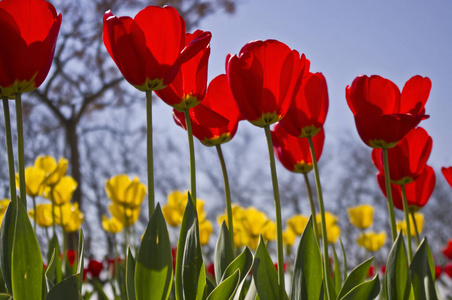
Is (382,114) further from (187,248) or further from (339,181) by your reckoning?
(339,181)

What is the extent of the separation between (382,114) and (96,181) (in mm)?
7964

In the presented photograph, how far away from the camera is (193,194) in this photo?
61 centimetres

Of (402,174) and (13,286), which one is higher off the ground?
(402,174)

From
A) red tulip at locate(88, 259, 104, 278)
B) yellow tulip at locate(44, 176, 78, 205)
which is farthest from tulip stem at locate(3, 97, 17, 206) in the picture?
red tulip at locate(88, 259, 104, 278)

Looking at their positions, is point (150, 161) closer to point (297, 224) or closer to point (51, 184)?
point (51, 184)

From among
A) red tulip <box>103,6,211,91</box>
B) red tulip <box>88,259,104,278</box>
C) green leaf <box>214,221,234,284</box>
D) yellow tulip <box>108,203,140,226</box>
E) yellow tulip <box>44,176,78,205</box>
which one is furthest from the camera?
red tulip <box>88,259,104,278</box>

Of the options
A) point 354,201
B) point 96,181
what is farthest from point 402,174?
point 354,201

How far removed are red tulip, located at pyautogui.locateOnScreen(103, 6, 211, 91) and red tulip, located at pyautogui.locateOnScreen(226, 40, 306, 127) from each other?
56 millimetres

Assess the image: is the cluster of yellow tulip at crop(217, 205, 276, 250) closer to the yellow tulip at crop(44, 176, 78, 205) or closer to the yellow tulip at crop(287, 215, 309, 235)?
the yellow tulip at crop(287, 215, 309, 235)

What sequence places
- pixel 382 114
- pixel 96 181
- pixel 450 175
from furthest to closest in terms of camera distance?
pixel 96 181 → pixel 450 175 → pixel 382 114

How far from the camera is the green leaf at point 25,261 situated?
0.53 metres

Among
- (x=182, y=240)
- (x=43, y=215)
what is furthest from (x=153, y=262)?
(x=43, y=215)

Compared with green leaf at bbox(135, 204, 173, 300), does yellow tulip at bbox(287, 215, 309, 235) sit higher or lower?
higher

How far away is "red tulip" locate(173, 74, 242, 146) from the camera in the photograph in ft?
2.31
